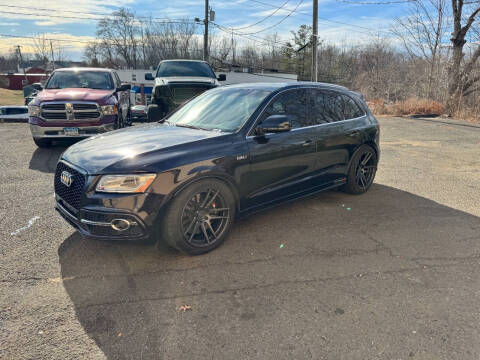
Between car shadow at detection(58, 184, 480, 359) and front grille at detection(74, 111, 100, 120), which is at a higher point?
front grille at detection(74, 111, 100, 120)

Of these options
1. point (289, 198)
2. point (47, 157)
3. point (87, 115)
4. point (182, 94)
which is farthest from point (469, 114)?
point (47, 157)

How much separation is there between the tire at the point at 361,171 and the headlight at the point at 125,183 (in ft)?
10.6

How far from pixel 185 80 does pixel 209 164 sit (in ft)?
24.0

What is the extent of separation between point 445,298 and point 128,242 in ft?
9.00

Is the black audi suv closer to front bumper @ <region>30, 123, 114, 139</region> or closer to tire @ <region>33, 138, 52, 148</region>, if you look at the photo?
front bumper @ <region>30, 123, 114, 139</region>

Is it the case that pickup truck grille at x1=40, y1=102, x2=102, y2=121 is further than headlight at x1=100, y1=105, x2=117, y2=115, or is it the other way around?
headlight at x1=100, y1=105, x2=117, y2=115

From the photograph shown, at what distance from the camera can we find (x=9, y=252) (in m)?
3.46

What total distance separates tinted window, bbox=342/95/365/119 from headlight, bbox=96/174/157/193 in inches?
128

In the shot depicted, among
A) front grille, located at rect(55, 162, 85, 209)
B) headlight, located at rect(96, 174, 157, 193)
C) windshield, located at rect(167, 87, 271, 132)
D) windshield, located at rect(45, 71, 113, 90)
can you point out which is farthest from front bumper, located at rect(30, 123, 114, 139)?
headlight, located at rect(96, 174, 157, 193)

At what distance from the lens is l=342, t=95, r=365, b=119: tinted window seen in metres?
5.08

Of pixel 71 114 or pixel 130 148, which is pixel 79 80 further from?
pixel 130 148

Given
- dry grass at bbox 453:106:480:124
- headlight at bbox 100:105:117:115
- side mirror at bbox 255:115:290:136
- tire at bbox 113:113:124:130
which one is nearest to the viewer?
side mirror at bbox 255:115:290:136

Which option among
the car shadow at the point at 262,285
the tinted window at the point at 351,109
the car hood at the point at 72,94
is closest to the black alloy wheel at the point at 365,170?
the tinted window at the point at 351,109

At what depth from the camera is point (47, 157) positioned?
7449 millimetres
